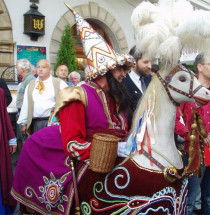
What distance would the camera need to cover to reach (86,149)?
2.55m

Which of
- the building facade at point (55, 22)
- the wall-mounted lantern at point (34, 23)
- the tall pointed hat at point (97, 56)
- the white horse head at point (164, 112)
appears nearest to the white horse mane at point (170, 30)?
the white horse head at point (164, 112)

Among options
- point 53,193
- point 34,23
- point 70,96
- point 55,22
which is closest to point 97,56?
point 70,96

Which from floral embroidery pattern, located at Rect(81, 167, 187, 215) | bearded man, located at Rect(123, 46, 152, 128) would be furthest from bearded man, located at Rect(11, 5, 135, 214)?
bearded man, located at Rect(123, 46, 152, 128)

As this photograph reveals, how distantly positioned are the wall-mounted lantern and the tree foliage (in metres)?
0.67

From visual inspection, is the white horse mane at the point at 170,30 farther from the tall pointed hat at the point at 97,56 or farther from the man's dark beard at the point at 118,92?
the man's dark beard at the point at 118,92

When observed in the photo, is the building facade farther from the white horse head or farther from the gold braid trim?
the white horse head

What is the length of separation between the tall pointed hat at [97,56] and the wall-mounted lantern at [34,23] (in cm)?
661

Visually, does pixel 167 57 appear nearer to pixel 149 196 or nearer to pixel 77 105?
pixel 77 105

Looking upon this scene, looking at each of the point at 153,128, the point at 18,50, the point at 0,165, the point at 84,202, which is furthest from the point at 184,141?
the point at 18,50

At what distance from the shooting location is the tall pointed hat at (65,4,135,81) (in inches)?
108

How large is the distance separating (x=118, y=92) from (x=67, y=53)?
6747 mm

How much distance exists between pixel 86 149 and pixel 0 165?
1390mm

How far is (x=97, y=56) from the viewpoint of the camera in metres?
2.83

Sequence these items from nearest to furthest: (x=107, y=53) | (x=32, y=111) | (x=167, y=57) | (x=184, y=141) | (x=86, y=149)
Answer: (x=167, y=57) < (x=86, y=149) < (x=107, y=53) < (x=184, y=141) < (x=32, y=111)
